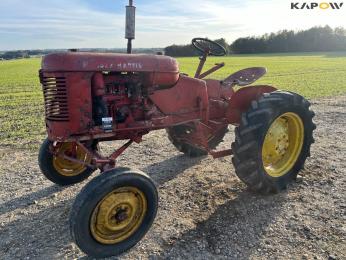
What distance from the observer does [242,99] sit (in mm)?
4996

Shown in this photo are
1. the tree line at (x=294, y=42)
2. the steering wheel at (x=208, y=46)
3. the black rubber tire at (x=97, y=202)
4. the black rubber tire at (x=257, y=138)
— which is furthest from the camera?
the tree line at (x=294, y=42)

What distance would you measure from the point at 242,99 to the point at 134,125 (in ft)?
5.62

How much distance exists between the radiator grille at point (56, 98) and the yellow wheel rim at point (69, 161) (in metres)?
0.91

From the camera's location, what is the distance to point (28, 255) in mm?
3443

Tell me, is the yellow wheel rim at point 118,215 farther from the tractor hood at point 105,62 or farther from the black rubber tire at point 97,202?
the tractor hood at point 105,62

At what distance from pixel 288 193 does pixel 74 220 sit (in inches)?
109

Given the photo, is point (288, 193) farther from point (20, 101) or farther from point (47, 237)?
point (20, 101)

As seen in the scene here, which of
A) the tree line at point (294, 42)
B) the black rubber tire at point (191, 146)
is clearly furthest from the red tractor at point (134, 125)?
the tree line at point (294, 42)

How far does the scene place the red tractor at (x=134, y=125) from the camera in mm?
3383

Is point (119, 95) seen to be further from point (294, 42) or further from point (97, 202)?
point (294, 42)

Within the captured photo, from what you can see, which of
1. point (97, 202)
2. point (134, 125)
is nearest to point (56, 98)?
point (134, 125)

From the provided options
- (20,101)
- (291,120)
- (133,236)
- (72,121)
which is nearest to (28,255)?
(133,236)

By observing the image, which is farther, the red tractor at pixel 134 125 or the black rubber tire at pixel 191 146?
the black rubber tire at pixel 191 146


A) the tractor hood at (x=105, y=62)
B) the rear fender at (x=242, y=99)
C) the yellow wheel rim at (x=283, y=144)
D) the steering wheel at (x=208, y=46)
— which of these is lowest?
the yellow wheel rim at (x=283, y=144)
